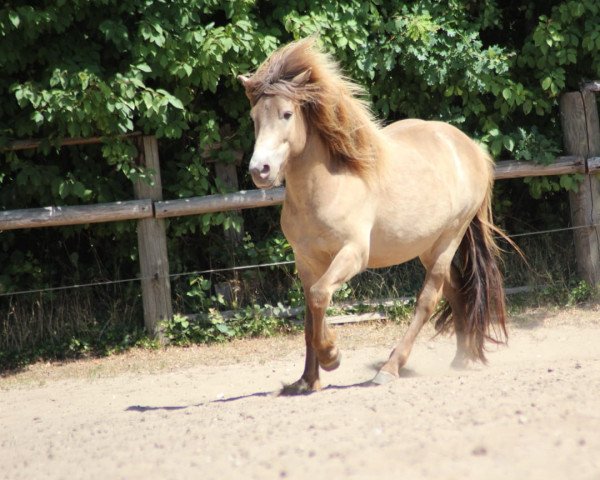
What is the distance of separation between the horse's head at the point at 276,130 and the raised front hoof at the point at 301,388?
1.39 metres

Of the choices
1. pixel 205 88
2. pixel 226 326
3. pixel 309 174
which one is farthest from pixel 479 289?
pixel 205 88

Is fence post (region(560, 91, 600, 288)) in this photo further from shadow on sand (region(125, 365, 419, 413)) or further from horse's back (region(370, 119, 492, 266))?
shadow on sand (region(125, 365, 419, 413))

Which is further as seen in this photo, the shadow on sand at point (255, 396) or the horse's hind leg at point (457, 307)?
the horse's hind leg at point (457, 307)

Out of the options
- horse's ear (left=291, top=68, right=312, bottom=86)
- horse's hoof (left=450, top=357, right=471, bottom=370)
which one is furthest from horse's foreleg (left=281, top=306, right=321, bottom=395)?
horse's ear (left=291, top=68, right=312, bottom=86)

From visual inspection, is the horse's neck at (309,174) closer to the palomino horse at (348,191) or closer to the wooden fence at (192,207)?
the palomino horse at (348,191)

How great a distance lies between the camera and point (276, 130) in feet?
16.9

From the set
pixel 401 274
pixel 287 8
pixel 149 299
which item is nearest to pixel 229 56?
pixel 287 8

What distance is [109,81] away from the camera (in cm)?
728

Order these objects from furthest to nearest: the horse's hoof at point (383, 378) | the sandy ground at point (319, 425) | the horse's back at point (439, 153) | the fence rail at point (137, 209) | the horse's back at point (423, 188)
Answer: the fence rail at point (137, 209), the horse's back at point (439, 153), the horse's back at point (423, 188), the horse's hoof at point (383, 378), the sandy ground at point (319, 425)

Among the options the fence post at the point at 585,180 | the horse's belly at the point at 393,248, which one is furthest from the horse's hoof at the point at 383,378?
the fence post at the point at 585,180

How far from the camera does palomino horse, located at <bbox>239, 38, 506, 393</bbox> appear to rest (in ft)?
17.2

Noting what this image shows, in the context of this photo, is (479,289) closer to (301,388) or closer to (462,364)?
(462,364)

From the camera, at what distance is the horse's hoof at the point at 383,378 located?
563cm

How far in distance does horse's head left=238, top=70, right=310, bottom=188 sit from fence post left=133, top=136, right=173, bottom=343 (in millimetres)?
2734
